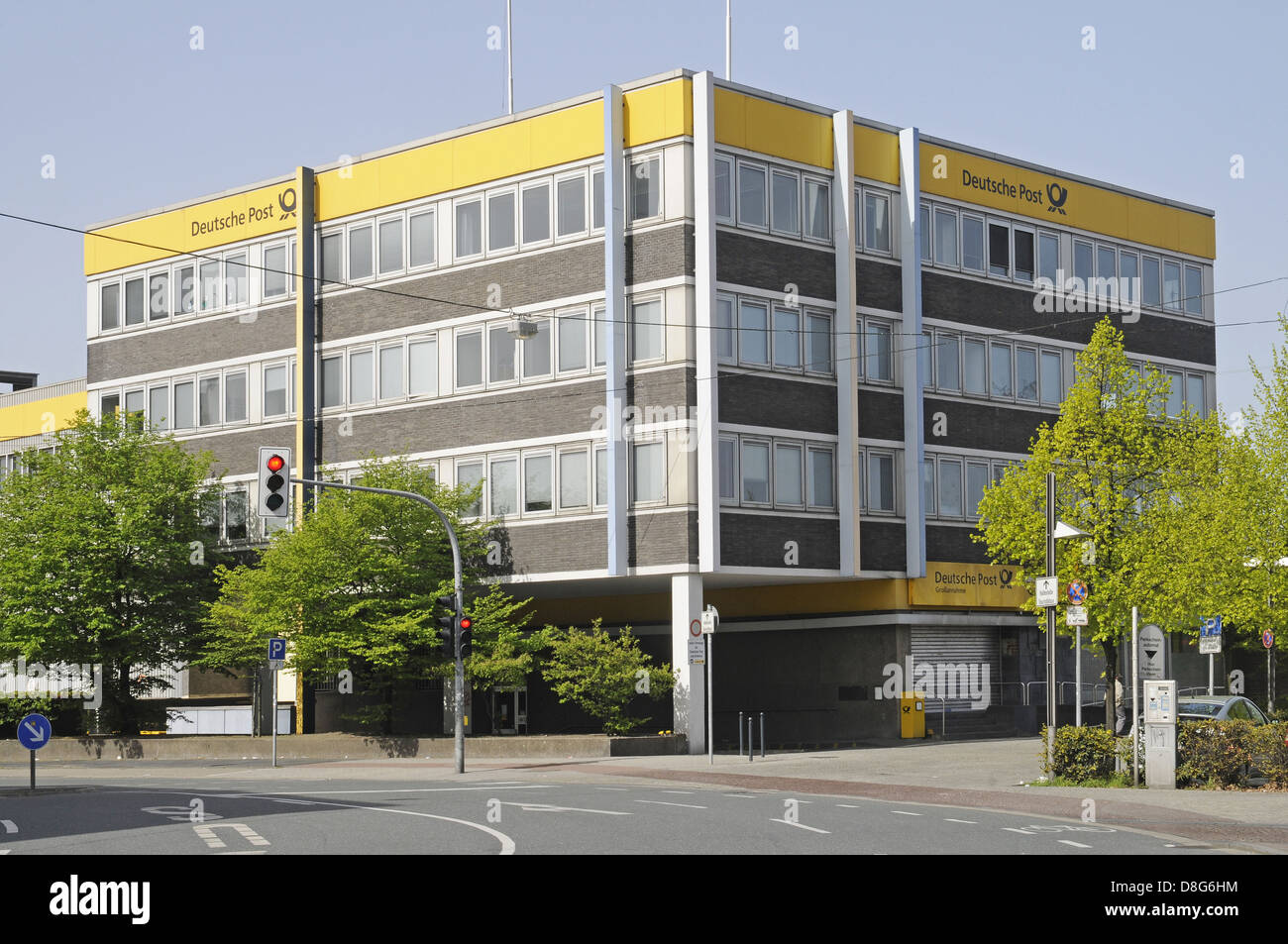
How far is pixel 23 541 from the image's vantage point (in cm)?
4694

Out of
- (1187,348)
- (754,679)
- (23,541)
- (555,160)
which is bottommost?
(754,679)

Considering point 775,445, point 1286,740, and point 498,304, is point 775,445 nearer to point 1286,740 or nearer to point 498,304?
point 498,304

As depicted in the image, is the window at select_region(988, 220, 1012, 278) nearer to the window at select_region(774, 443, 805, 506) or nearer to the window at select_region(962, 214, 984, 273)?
the window at select_region(962, 214, 984, 273)

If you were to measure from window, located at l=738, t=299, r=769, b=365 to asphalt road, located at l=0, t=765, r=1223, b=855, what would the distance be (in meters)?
14.7

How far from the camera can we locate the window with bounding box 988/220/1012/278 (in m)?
48.1

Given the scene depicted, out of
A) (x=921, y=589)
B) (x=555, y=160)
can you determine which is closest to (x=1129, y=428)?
(x=921, y=589)

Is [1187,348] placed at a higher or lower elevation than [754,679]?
higher

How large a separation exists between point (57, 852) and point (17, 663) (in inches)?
1355

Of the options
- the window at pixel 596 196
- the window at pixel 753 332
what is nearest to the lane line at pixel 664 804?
the window at pixel 753 332

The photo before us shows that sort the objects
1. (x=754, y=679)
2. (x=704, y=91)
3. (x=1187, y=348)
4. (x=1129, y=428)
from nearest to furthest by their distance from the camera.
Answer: (x=1129, y=428), (x=704, y=91), (x=754, y=679), (x=1187, y=348)

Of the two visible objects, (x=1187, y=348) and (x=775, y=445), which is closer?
(x=775, y=445)

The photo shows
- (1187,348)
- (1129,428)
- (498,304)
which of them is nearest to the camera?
(1129,428)

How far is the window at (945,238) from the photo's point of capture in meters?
46.6

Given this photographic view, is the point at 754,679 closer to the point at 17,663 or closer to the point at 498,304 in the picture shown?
the point at 498,304
